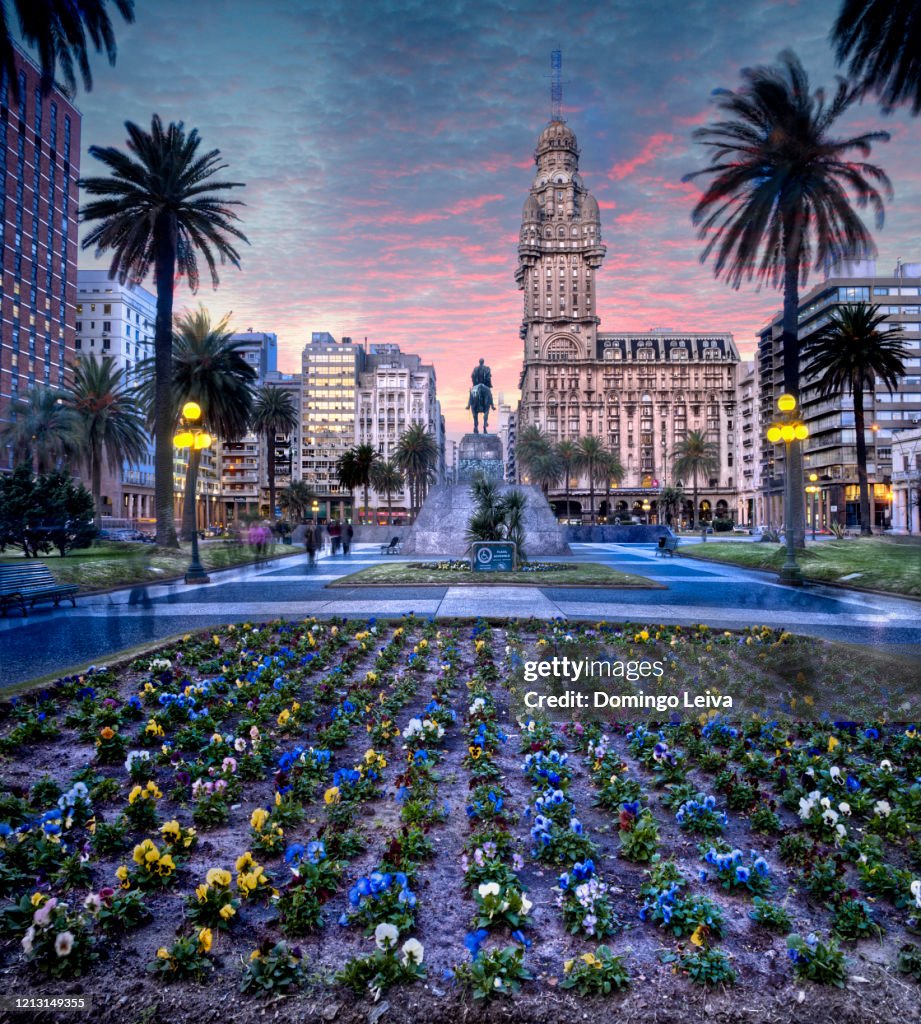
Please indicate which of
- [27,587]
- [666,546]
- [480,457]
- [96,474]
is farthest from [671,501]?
[27,587]

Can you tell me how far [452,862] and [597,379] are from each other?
5598 inches

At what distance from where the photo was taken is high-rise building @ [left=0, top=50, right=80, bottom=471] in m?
75.9

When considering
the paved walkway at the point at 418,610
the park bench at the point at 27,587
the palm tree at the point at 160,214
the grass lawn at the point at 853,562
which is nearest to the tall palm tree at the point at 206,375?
the palm tree at the point at 160,214

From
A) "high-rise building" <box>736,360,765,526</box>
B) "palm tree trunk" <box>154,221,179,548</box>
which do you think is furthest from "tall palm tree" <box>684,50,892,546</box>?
"high-rise building" <box>736,360,765,526</box>

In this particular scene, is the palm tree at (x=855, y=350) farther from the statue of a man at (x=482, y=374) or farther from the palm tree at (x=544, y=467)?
the palm tree at (x=544, y=467)

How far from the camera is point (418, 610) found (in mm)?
13656

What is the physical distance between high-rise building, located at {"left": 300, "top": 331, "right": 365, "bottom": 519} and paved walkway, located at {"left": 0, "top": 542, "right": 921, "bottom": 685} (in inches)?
5798

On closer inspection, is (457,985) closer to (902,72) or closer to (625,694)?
(625,694)

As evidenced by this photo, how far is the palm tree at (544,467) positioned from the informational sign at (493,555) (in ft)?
256

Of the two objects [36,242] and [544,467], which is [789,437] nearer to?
[544,467]

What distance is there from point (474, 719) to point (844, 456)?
106360mm

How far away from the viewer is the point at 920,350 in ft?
309

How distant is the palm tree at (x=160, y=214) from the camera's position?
99.4 ft

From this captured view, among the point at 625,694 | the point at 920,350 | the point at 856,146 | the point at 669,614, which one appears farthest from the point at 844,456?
the point at 625,694
